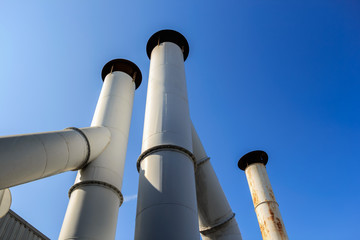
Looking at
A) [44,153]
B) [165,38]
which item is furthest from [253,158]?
[44,153]

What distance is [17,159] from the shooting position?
631cm

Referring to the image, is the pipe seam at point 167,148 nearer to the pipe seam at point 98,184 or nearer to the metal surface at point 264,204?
the pipe seam at point 98,184

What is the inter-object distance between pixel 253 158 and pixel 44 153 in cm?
1525

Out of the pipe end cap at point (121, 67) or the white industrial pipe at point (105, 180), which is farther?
the pipe end cap at point (121, 67)

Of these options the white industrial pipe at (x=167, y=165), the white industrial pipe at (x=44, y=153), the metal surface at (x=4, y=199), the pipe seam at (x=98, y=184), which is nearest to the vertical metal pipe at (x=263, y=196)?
the pipe seam at (x=98, y=184)

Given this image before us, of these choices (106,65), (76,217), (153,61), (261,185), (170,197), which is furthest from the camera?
(261,185)

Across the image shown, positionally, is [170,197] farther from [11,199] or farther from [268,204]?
[268,204]

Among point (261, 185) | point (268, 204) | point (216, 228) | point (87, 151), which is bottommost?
point (216, 228)

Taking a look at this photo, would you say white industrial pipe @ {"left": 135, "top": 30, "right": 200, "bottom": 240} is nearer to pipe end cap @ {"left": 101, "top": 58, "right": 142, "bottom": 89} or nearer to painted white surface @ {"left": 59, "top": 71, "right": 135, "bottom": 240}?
painted white surface @ {"left": 59, "top": 71, "right": 135, "bottom": 240}

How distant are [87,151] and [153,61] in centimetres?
472

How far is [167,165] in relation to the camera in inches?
260

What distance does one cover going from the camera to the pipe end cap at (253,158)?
19.0 meters

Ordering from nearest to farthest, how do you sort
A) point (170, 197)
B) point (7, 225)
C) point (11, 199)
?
1. point (170, 197)
2. point (11, 199)
3. point (7, 225)

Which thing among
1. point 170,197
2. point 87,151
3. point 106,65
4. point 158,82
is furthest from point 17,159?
point 106,65
